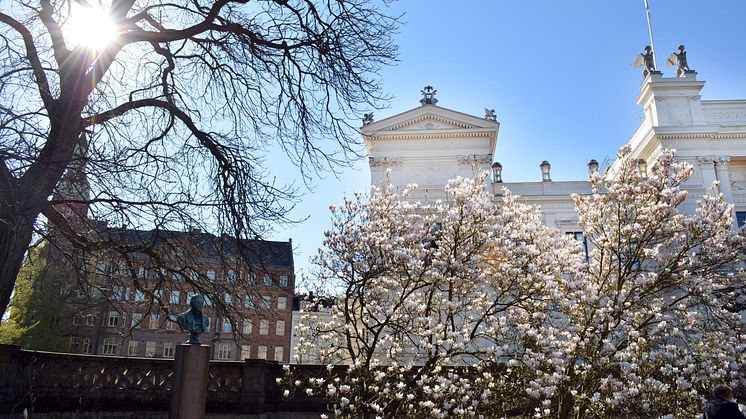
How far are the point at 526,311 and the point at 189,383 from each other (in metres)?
8.65

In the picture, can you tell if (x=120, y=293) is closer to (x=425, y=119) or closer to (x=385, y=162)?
(x=385, y=162)

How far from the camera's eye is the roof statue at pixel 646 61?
114 feet

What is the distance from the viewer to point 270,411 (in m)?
15.1

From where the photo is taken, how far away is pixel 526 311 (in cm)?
1434

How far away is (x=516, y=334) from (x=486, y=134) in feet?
76.4

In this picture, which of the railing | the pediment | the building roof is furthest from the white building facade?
the building roof

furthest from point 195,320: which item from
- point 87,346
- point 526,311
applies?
point 87,346

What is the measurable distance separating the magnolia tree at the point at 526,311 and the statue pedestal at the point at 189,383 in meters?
4.46

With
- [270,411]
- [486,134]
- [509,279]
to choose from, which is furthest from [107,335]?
[509,279]

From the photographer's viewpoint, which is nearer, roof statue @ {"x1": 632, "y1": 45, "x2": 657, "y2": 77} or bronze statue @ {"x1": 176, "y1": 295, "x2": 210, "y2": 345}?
bronze statue @ {"x1": 176, "y1": 295, "x2": 210, "y2": 345}

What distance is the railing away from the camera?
11.9 metres

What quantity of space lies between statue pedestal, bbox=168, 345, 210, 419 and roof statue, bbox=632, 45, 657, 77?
111 ft

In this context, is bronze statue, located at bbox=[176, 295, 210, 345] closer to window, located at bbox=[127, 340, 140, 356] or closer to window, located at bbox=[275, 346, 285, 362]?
window, located at bbox=[127, 340, 140, 356]

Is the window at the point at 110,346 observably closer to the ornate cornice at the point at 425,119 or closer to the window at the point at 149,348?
the window at the point at 149,348
